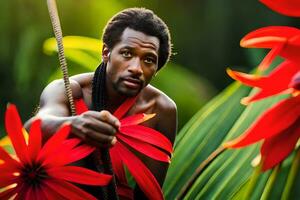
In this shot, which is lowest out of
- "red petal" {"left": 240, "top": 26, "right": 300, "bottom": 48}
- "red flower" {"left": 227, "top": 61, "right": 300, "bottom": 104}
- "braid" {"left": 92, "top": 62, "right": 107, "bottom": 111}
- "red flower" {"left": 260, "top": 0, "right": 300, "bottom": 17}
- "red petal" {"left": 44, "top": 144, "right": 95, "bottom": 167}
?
"braid" {"left": 92, "top": 62, "right": 107, "bottom": 111}

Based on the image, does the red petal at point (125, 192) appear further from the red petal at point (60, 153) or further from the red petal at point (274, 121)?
the red petal at point (274, 121)

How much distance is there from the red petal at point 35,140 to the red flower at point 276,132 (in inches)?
4.6

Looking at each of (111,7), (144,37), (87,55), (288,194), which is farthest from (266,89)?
(111,7)

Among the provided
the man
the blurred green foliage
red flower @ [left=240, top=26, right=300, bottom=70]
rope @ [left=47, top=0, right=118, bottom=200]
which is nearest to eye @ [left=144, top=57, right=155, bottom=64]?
the man

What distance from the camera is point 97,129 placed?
281 mm

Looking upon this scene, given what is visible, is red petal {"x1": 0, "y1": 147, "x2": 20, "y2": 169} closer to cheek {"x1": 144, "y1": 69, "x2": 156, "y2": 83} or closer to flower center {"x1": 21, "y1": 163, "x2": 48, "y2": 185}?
flower center {"x1": 21, "y1": 163, "x2": 48, "y2": 185}

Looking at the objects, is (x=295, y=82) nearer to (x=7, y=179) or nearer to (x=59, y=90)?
(x=7, y=179)

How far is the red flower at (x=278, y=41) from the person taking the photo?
0.15 meters

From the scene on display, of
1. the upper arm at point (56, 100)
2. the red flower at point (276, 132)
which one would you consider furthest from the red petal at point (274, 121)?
the upper arm at point (56, 100)

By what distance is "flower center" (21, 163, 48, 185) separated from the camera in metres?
0.26

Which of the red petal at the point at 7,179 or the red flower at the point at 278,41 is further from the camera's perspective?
the red petal at the point at 7,179

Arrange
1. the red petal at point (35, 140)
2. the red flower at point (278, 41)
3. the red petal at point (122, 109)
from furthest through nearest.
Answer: the red petal at point (122, 109)
the red petal at point (35, 140)
the red flower at point (278, 41)

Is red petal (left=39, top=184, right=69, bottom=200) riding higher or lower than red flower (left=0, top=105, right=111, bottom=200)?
lower

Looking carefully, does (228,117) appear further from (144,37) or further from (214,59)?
(214,59)
